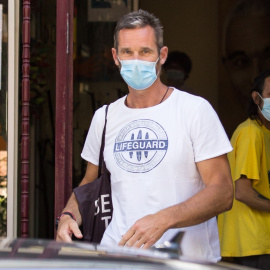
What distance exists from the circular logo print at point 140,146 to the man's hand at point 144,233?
31 centimetres

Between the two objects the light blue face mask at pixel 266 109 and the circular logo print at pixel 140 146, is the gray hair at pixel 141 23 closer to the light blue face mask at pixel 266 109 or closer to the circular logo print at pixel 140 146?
the circular logo print at pixel 140 146

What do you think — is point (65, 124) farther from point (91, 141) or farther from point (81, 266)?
point (81, 266)

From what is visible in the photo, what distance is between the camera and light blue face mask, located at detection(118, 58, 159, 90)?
4.13 metres

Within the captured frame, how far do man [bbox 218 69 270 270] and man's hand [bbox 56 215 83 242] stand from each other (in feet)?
4.25

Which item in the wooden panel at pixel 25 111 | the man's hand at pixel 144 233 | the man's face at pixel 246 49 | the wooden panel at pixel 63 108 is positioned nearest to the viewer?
the man's hand at pixel 144 233

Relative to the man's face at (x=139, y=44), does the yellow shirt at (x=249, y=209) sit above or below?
below

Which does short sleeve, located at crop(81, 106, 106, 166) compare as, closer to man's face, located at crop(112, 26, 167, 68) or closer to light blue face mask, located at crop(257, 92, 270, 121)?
man's face, located at crop(112, 26, 167, 68)

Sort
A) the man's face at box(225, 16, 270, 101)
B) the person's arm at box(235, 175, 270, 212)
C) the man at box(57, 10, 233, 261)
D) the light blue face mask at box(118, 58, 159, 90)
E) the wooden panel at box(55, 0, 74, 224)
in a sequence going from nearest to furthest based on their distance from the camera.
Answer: the man at box(57, 10, 233, 261), the light blue face mask at box(118, 58, 159, 90), the person's arm at box(235, 175, 270, 212), the wooden panel at box(55, 0, 74, 224), the man's face at box(225, 16, 270, 101)

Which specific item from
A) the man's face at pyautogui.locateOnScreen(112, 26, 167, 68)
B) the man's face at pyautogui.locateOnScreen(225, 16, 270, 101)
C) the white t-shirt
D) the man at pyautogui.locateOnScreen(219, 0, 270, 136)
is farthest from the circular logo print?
the man's face at pyautogui.locateOnScreen(225, 16, 270, 101)

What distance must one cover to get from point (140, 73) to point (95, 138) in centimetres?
44

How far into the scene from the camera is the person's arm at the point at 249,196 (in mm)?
4988

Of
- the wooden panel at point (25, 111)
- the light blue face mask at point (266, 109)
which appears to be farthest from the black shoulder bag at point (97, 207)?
the light blue face mask at point (266, 109)

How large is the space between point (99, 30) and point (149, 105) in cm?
300

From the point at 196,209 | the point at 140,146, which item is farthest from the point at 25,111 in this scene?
the point at 196,209
